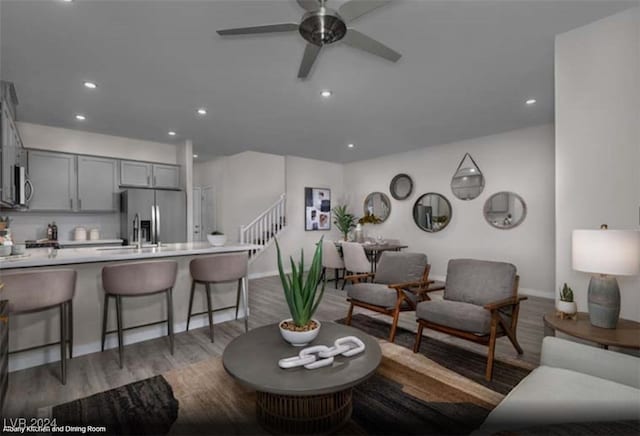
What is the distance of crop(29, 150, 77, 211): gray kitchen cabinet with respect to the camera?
4473mm

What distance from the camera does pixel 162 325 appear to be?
3.30m

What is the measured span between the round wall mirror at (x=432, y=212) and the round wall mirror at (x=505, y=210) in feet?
2.42

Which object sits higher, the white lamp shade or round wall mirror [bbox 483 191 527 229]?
round wall mirror [bbox 483 191 527 229]

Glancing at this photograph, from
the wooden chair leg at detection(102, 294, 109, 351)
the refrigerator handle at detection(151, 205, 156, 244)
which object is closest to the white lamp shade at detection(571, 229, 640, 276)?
the wooden chair leg at detection(102, 294, 109, 351)

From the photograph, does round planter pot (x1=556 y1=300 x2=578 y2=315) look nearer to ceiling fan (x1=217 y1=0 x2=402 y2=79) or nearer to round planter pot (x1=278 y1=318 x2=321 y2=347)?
round planter pot (x1=278 y1=318 x2=321 y2=347)

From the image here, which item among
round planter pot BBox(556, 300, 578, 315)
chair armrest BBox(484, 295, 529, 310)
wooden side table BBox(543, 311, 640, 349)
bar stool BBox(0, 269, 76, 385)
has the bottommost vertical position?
wooden side table BBox(543, 311, 640, 349)

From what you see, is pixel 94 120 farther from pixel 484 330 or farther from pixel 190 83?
pixel 484 330

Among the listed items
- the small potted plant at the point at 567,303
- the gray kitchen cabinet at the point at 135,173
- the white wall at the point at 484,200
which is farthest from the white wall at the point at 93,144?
the small potted plant at the point at 567,303

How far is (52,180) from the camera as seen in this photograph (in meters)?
4.60

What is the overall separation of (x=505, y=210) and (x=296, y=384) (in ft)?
16.4

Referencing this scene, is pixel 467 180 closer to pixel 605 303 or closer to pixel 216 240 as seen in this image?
pixel 605 303

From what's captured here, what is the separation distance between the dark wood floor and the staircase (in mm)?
2525

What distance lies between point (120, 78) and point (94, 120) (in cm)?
174

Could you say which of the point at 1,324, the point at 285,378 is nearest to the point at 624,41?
the point at 285,378
